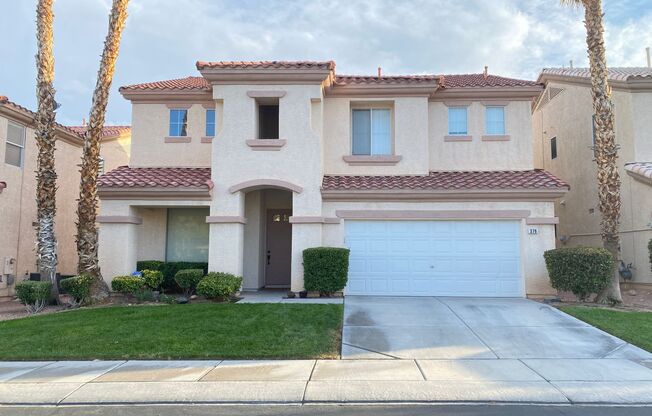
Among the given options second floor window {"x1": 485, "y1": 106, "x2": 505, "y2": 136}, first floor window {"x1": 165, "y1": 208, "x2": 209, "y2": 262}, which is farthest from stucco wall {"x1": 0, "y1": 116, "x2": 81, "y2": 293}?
second floor window {"x1": 485, "y1": 106, "x2": 505, "y2": 136}

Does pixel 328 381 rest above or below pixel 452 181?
below

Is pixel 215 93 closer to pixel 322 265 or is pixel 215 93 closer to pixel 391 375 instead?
pixel 322 265

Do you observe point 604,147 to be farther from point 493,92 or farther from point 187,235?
point 187,235

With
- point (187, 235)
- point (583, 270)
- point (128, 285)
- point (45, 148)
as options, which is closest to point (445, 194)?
point (583, 270)

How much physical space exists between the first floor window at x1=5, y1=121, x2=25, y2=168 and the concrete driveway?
1251cm

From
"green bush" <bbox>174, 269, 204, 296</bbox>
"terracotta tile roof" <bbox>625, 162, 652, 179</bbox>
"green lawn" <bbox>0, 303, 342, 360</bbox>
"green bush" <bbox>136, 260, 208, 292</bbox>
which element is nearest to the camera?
"green lawn" <bbox>0, 303, 342, 360</bbox>

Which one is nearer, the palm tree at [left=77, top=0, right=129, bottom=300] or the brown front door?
the palm tree at [left=77, top=0, right=129, bottom=300]

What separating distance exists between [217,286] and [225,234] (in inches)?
66.4

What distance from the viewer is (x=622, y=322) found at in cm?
983

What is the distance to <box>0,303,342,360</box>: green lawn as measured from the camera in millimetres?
7946

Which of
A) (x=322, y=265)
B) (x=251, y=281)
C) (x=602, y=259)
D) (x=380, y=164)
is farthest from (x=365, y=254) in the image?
(x=602, y=259)

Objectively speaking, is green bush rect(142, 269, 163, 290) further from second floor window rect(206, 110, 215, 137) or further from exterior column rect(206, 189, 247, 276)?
second floor window rect(206, 110, 215, 137)

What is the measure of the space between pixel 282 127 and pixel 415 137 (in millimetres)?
4122

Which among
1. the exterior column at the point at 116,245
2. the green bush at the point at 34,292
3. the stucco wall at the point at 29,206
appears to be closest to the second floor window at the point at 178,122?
the exterior column at the point at 116,245
